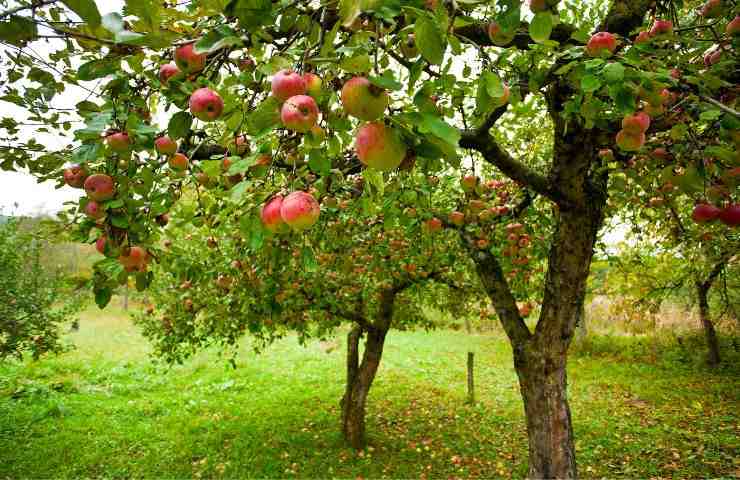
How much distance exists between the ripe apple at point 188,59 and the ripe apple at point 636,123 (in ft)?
6.55

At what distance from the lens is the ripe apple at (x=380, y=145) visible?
90 cm

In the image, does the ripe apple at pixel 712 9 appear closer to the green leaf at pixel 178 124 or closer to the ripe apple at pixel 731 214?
the ripe apple at pixel 731 214

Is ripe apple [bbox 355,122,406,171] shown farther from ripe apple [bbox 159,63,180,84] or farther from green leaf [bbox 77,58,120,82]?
ripe apple [bbox 159,63,180,84]

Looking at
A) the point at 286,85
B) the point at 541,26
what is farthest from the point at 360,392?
the point at 286,85

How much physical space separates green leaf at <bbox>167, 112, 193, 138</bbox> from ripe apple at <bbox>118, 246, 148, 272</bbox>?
472mm

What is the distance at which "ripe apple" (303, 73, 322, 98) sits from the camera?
975 millimetres

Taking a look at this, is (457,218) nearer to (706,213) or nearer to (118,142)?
(706,213)

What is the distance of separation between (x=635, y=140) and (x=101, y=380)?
1255cm

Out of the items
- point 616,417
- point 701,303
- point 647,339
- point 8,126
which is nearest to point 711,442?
point 616,417

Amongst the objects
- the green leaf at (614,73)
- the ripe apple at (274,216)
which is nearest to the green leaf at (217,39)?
the ripe apple at (274,216)

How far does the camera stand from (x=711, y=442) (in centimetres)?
697

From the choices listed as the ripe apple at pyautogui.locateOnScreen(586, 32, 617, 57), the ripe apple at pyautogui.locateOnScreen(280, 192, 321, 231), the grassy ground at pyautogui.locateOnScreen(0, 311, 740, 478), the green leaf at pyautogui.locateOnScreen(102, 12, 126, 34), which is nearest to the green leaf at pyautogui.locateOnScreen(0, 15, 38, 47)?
the green leaf at pyautogui.locateOnScreen(102, 12, 126, 34)

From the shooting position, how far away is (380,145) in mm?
906

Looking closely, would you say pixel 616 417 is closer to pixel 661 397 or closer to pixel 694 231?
pixel 661 397
